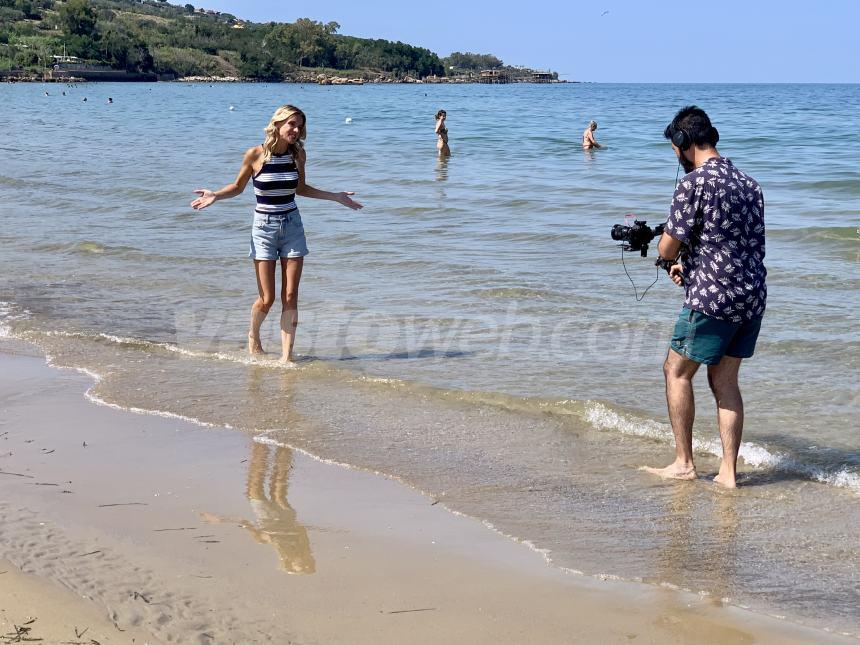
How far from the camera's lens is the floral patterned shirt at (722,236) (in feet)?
14.8

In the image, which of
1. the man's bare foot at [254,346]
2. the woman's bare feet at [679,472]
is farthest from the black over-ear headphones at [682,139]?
the man's bare foot at [254,346]

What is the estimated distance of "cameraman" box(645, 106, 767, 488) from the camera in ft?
14.8

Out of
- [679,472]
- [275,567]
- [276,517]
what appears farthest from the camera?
Answer: [679,472]

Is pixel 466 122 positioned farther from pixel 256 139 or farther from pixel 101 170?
pixel 101 170

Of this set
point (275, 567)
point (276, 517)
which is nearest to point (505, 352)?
point (276, 517)

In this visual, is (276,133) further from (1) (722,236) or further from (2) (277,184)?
(1) (722,236)

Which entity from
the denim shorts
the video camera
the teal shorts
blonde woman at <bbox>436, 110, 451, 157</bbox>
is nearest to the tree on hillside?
blonde woman at <bbox>436, 110, 451, 157</bbox>

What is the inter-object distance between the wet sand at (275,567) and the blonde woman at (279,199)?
2.17 meters

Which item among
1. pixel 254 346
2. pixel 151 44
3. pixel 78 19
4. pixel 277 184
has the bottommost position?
pixel 254 346

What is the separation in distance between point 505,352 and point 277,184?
208 centimetres

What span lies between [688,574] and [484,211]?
37.5ft

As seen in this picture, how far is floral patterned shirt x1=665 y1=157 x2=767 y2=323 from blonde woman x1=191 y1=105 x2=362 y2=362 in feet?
9.78

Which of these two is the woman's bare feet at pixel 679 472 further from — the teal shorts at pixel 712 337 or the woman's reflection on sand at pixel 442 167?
the woman's reflection on sand at pixel 442 167

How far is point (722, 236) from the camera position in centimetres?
454
